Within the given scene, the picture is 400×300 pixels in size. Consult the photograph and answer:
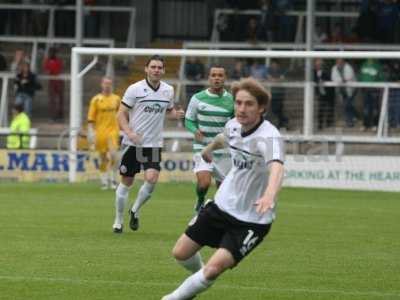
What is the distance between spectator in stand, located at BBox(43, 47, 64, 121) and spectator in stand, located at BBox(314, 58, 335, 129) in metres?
6.78

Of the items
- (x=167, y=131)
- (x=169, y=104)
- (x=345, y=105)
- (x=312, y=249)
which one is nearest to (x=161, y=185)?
(x=167, y=131)

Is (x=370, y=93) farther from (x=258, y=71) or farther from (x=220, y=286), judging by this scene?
(x=220, y=286)

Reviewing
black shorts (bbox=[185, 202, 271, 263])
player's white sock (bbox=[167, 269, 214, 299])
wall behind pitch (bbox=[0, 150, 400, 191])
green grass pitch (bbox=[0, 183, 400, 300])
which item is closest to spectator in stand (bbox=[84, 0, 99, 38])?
wall behind pitch (bbox=[0, 150, 400, 191])

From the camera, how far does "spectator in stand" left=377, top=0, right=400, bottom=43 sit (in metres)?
33.7

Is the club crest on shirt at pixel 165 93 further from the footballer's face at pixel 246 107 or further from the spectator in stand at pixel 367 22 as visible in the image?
the spectator in stand at pixel 367 22

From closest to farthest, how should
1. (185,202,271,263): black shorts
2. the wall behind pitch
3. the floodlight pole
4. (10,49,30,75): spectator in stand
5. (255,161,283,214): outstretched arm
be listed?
(255,161,283,214): outstretched arm, (185,202,271,263): black shorts, the wall behind pitch, the floodlight pole, (10,49,30,75): spectator in stand

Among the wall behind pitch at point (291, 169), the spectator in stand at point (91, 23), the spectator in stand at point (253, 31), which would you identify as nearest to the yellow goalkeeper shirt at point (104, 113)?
the wall behind pitch at point (291, 169)

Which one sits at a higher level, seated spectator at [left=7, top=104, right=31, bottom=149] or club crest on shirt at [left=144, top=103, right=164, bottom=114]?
club crest on shirt at [left=144, top=103, right=164, bottom=114]

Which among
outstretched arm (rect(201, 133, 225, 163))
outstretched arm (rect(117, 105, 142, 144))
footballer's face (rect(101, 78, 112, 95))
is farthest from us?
footballer's face (rect(101, 78, 112, 95))

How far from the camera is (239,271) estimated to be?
13297mm

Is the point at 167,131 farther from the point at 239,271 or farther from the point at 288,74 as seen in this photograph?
the point at 239,271

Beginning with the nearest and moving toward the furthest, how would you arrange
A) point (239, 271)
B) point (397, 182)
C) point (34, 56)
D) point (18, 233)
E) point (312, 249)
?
point (239, 271) → point (312, 249) → point (18, 233) → point (397, 182) → point (34, 56)

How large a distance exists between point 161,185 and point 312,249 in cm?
1304

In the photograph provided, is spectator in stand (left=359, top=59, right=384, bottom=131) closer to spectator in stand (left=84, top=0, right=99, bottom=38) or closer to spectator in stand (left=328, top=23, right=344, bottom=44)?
spectator in stand (left=328, top=23, right=344, bottom=44)
